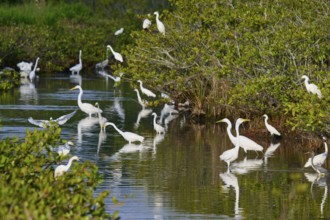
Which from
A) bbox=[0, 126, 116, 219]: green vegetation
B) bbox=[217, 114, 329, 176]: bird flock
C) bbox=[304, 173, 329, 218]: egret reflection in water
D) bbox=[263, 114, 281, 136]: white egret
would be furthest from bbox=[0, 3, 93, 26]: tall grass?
bbox=[0, 126, 116, 219]: green vegetation

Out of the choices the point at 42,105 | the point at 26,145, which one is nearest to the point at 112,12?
the point at 42,105

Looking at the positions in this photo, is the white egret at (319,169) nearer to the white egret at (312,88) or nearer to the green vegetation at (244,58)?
the green vegetation at (244,58)

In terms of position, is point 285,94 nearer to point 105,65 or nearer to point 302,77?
point 302,77

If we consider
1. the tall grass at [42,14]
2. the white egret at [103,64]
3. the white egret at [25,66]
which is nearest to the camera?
the white egret at [25,66]

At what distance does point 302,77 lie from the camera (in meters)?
18.2

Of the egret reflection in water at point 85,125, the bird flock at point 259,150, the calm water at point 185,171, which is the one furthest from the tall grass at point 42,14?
the bird flock at point 259,150

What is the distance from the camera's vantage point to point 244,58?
1972 centimetres

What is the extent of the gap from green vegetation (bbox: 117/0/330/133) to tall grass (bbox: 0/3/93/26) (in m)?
20.0

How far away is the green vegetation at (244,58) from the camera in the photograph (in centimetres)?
1898

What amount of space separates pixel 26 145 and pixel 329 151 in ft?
31.0

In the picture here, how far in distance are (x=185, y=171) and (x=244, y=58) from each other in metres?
3.95

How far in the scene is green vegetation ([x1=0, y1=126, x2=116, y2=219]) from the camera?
25.6 feet

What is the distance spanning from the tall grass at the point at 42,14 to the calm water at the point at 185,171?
18.2 m

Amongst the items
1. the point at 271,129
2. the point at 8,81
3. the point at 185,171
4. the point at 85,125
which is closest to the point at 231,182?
the point at 185,171
